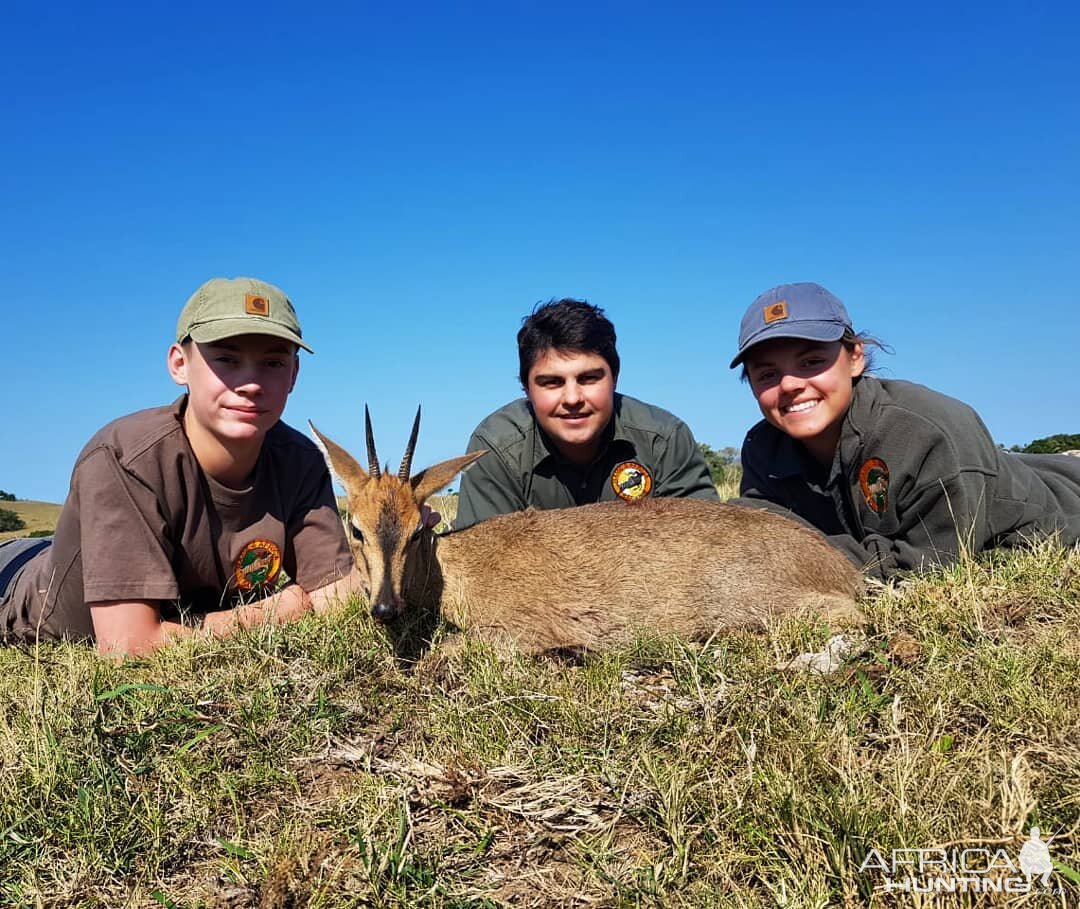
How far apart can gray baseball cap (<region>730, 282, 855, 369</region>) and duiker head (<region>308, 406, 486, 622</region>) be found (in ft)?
8.25

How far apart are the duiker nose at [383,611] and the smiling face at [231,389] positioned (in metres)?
1.81

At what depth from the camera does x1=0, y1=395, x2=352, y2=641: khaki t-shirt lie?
17.7 feet

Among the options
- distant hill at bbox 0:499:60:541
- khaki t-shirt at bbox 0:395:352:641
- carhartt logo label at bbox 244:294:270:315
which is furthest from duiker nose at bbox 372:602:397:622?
distant hill at bbox 0:499:60:541

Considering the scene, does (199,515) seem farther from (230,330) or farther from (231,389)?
(230,330)

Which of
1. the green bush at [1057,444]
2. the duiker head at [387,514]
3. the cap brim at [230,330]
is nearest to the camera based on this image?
the duiker head at [387,514]

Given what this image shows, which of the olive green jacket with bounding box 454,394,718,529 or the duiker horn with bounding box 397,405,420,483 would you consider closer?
the duiker horn with bounding box 397,405,420,483

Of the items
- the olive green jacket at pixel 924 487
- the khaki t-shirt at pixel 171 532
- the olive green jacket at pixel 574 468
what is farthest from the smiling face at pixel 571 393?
the khaki t-shirt at pixel 171 532

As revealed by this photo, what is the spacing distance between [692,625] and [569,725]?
197 centimetres

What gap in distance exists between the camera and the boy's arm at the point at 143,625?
5203 mm

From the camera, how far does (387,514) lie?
17.0ft

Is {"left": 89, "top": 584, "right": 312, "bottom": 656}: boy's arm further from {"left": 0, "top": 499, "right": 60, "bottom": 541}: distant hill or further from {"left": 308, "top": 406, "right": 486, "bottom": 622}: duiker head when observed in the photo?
{"left": 0, "top": 499, "right": 60, "bottom": 541}: distant hill

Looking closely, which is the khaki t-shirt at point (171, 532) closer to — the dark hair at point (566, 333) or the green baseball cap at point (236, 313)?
the green baseball cap at point (236, 313)

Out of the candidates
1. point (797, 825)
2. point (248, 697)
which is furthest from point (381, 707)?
point (797, 825)

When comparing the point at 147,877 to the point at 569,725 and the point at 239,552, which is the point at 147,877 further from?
the point at 239,552
